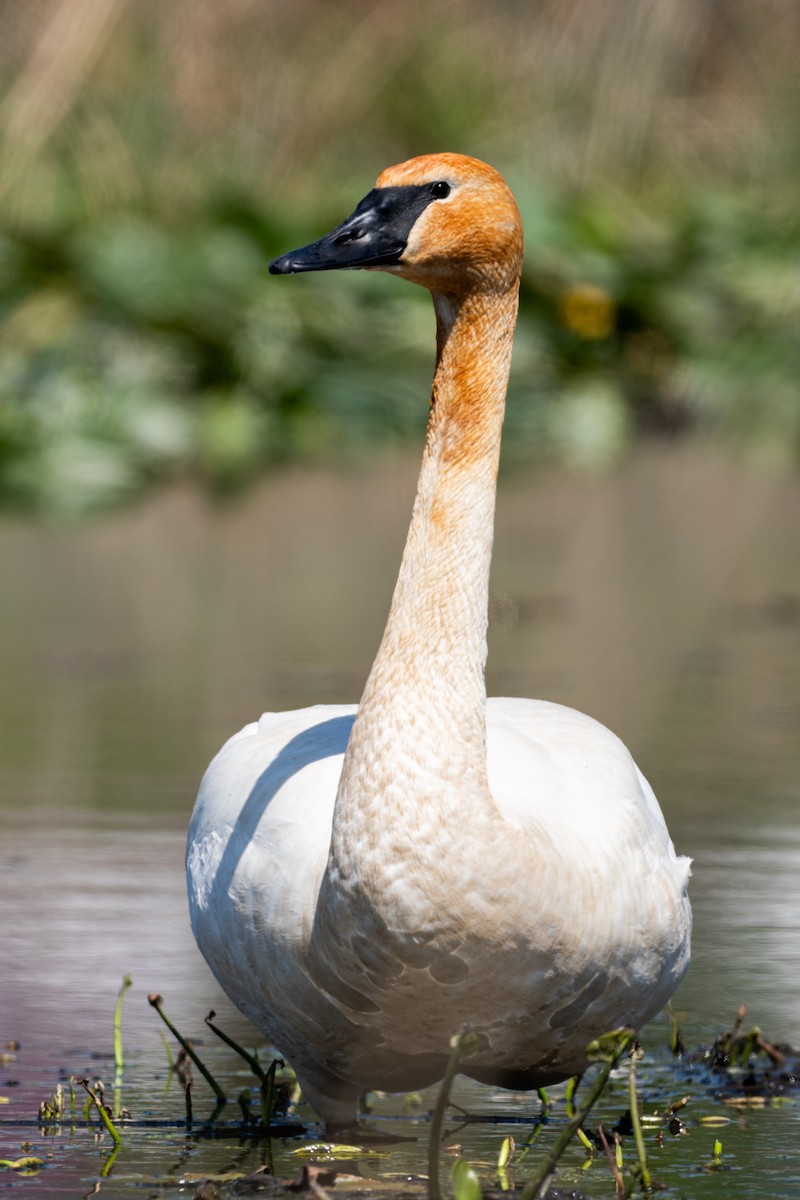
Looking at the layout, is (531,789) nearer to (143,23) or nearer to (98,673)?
(98,673)

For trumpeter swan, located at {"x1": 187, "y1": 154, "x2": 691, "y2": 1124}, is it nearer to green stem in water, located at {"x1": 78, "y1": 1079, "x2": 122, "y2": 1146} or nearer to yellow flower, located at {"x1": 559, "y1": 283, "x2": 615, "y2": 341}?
green stem in water, located at {"x1": 78, "y1": 1079, "x2": 122, "y2": 1146}

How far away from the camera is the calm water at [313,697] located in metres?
4.50

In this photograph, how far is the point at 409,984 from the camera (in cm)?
383

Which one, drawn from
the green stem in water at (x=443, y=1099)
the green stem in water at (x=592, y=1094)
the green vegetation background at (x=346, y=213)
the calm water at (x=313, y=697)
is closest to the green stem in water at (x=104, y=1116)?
the calm water at (x=313, y=697)

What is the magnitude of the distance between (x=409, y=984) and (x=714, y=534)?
293 inches

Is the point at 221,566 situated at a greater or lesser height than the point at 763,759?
greater

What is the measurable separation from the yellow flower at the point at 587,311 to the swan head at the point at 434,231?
36.6 ft

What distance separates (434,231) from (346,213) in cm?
1232

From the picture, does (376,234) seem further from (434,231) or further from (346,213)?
(346,213)

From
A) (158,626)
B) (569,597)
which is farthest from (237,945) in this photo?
(569,597)

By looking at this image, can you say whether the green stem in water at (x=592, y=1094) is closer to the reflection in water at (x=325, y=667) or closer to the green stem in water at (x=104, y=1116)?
the green stem in water at (x=104, y=1116)

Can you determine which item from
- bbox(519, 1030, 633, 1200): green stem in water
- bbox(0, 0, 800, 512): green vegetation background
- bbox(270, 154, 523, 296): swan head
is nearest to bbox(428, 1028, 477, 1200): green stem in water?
bbox(519, 1030, 633, 1200): green stem in water

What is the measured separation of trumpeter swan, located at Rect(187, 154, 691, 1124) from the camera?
379 cm

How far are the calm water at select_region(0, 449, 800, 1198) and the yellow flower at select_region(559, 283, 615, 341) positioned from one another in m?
1.77
